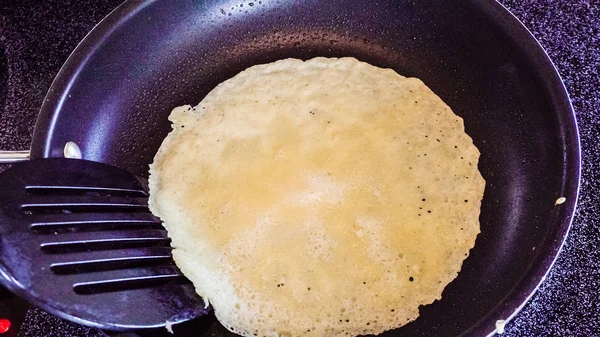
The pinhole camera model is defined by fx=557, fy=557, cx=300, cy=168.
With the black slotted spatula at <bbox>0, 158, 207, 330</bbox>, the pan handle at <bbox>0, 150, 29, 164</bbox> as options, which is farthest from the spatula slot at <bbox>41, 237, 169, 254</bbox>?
the pan handle at <bbox>0, 150, 29, 164</bbox>

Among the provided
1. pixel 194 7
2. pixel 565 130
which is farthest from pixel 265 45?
pixel 565 130

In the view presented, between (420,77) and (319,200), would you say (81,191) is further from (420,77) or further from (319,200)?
(420,77)

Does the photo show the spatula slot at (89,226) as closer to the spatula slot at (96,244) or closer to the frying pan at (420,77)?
the spatula slot at (96,244)

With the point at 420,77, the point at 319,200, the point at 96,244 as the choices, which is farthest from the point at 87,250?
the point at 420,77

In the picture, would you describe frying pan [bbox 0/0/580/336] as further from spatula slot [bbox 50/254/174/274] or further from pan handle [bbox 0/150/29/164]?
spatula slot [bbox 50/254/174/274]

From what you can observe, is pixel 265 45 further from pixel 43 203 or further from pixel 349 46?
pixel 43 203

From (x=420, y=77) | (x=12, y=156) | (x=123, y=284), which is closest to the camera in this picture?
(x=123, y=284)
